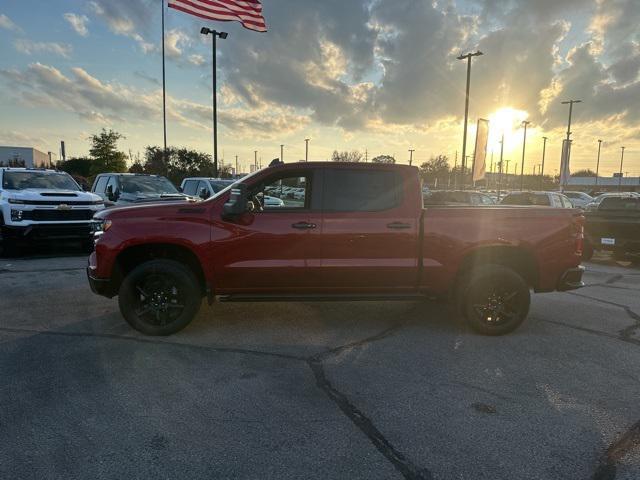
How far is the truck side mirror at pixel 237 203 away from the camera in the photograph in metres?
4.64

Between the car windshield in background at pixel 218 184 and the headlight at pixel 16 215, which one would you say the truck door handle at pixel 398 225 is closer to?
the headlight at pixel 16 215

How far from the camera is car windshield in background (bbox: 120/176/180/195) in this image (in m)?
13.3

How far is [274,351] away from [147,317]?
152 cm

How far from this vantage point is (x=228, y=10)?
1456cm

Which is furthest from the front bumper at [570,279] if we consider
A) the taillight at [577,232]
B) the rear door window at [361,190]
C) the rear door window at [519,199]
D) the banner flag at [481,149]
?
the banner flag at [481,149]

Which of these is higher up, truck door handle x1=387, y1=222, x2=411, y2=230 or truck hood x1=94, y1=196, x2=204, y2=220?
truck hood x1=94, y1=196, x2=204, y2=220

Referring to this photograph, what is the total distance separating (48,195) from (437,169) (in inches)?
3390

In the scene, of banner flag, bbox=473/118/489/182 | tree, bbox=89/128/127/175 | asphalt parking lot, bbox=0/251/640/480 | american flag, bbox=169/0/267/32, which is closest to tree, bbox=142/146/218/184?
tree, bbox=89/128/127/175

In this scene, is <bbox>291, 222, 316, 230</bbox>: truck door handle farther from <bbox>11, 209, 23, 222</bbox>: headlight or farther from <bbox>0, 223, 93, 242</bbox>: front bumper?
<bbox>11, 209, 23, 222</bbox>: headlight

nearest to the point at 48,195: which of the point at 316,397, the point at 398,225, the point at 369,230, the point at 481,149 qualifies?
the point at 369,230

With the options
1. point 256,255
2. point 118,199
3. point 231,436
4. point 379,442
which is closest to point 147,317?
point 256,255

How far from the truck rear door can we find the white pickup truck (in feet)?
24.3

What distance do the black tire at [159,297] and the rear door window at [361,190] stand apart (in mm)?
1738

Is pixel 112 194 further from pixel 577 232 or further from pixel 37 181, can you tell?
pixel 577 232
